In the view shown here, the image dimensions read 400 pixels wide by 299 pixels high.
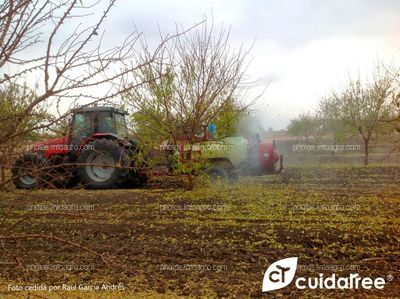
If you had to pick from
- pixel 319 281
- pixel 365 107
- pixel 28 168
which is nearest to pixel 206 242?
pixel 319 281

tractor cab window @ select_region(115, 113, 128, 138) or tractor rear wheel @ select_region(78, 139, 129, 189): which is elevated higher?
tractor cab window @ select_region(115, 113, 128, 138)

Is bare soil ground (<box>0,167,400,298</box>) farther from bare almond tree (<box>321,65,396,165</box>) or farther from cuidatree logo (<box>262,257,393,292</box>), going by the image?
bare almond tree (<box>321,65,396,165</box>)

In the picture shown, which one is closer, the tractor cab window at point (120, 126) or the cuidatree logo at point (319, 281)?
the cuidatree logo at point (319, 281)

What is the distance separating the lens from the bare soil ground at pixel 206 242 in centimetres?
472

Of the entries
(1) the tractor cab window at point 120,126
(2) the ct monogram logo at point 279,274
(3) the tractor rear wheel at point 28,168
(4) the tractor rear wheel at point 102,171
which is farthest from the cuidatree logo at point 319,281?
(1) the tractor cab window at point 120,126

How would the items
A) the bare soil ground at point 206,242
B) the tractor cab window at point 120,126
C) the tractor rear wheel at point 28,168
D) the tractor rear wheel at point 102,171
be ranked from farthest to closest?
the tractor cab window at point 120,126 < the tractor rear wheel at point 102,171 < the bare soil ground at point 206,242 < the tractor rear wheel at point 28,168

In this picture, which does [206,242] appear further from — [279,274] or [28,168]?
[28,168]

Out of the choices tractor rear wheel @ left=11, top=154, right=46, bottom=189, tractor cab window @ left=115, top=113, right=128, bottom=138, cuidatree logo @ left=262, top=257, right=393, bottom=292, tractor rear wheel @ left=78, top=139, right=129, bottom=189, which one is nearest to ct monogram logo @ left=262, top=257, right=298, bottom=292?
cuidatree logo @ left=262, top=257, right=393, bottom=292

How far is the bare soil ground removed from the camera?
186 inches

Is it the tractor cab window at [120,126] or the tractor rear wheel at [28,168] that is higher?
the tractor cab window at [120,126]

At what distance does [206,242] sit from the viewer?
6.14m

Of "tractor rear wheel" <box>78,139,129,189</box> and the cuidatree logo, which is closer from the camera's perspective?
the cuidatree logo

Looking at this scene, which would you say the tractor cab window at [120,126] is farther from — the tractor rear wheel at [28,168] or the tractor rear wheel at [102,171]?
the tractor rear wheel at [28,168]

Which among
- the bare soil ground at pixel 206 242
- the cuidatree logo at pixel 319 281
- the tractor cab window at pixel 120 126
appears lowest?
the cuidatree logo at pixel 319 281
